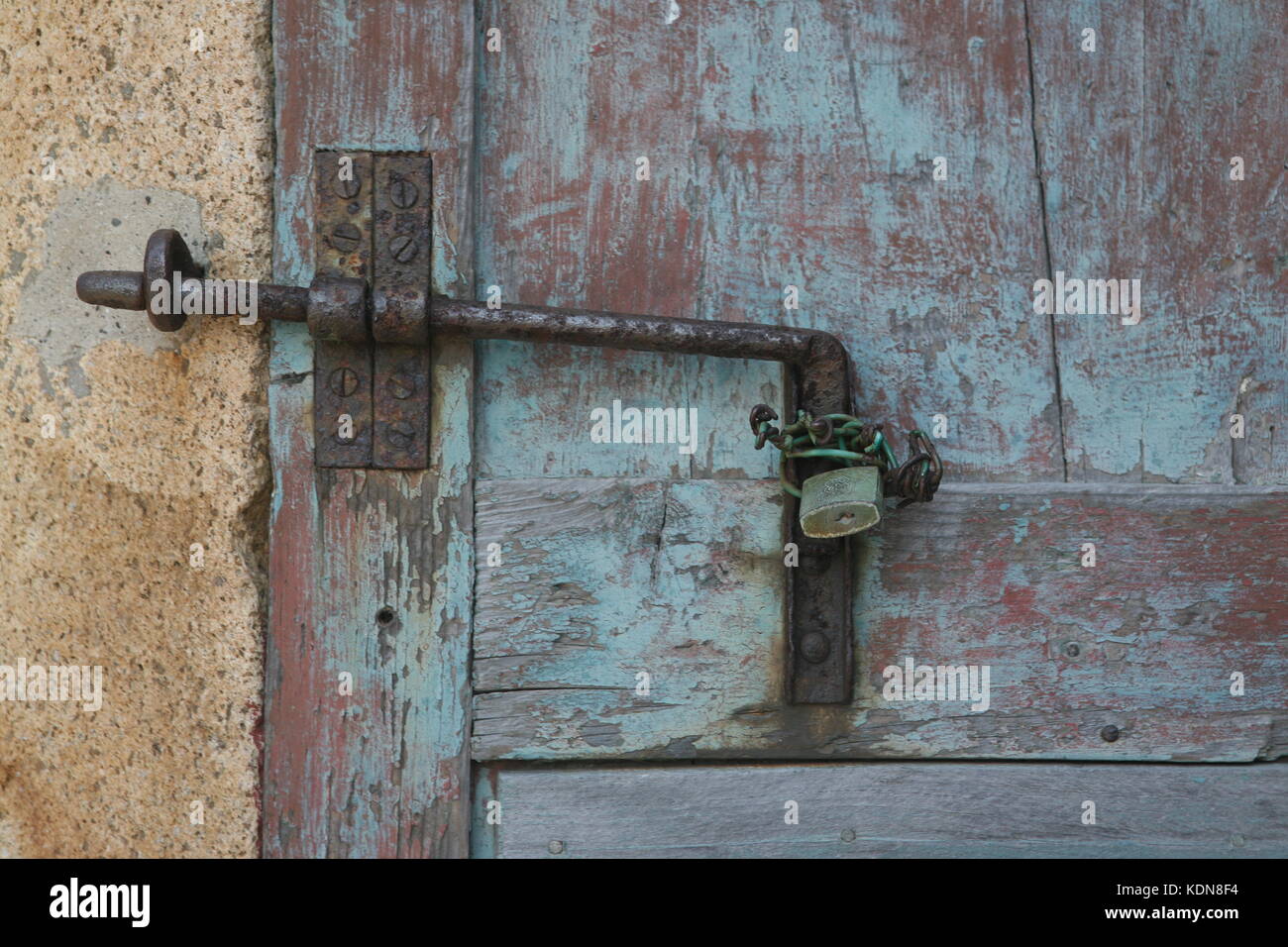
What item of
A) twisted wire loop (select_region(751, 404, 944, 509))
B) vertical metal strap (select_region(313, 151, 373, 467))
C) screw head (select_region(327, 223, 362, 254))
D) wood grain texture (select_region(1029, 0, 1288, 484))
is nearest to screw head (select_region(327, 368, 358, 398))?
vertical metal strap (select_region(313, 151, 373, 467))

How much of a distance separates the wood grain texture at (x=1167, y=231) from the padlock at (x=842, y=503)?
31 centimetres

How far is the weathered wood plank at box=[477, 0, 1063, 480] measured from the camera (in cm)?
113

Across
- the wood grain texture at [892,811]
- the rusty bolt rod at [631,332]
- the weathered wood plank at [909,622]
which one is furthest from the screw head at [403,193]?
the wood grain texture at [892,811]

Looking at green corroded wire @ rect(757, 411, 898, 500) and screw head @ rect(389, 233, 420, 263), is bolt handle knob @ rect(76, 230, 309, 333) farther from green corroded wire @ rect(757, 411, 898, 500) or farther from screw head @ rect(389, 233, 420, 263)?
green corroded wire @ rect(757, 411, 898, 500)

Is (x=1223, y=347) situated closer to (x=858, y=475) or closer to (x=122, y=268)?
(x=858, y=475)

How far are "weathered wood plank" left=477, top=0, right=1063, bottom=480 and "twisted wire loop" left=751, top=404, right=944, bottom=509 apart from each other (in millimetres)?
93

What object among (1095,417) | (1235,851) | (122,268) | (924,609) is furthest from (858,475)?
(122,268)

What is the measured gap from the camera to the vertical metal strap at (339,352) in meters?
1.09

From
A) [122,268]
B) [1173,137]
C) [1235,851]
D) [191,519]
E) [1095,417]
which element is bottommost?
[1235,851]

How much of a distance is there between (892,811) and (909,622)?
20 centimetres

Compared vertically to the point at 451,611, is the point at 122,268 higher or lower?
higher

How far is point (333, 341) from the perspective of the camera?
3.58ft

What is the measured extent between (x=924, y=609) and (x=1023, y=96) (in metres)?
0.57

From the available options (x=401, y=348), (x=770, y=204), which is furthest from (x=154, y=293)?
(x=770, y=204)
